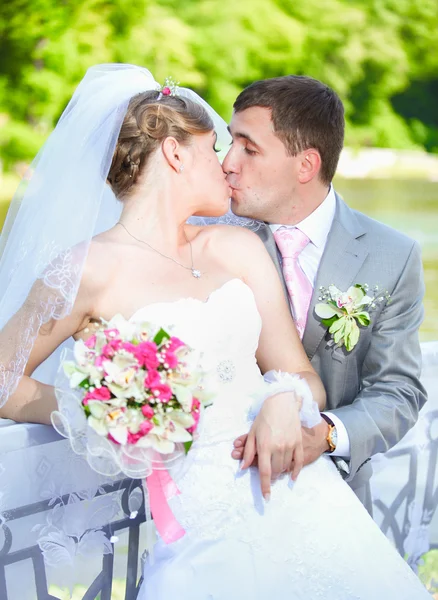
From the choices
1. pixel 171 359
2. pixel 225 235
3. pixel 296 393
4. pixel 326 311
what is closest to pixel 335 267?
pixel 326 311

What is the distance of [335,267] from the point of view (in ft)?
9.14

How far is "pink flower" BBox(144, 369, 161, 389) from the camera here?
72.5 inches

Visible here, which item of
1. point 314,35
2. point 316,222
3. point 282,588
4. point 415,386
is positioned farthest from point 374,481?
point 314,35

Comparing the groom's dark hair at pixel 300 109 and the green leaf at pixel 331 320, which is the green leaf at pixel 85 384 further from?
the groom's dark hair at pixel 300 109

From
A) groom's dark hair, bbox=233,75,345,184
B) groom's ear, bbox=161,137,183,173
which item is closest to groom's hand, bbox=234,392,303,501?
groom's ear, bbox=161,137,183,173

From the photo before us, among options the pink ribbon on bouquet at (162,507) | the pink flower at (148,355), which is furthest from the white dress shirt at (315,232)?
the pink flower at (148,355)

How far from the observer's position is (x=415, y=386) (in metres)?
2.76

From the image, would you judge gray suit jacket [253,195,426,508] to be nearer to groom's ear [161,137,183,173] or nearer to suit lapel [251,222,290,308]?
suit lapel [251,222,290,308]

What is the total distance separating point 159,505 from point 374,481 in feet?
5.12

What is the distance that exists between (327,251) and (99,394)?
1217 mm

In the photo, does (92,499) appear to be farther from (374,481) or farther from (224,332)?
(374,481)

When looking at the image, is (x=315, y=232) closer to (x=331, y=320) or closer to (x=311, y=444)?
(x=331, y=320)

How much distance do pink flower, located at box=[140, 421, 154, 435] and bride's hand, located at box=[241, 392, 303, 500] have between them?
17.7 inches

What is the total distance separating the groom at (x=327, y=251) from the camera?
2.71m
